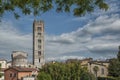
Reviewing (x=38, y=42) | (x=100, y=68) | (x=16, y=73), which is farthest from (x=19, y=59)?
(x=16, y=73)

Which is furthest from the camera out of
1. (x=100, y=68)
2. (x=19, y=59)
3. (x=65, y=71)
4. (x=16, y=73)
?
(x=19, y=59)

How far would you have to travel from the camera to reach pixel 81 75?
83.9 meters

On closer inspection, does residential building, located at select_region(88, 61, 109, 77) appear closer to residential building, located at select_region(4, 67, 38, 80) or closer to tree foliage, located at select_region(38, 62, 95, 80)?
residential building, located at select_region(4, 67, 38, 80)

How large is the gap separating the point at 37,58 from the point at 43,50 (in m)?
4.25

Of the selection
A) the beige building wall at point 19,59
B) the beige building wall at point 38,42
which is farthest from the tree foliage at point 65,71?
the beige building wall at point 38,42


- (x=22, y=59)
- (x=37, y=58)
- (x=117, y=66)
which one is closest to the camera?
(x=117, y=66)

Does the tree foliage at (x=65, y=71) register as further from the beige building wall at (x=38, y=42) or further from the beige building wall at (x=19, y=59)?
the beige building wall at (x=38, y=42)

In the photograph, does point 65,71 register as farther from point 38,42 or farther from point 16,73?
point 38,42

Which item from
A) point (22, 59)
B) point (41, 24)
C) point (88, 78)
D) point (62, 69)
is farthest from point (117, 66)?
point (41, 24)

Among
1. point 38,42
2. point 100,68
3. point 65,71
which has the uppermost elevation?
point 38,42

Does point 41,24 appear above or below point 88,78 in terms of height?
above

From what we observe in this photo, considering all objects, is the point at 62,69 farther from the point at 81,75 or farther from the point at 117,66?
the point at 117,66

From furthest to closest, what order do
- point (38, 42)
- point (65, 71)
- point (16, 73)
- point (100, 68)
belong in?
point (38, 42), point (100, 68), point (16, 73), point (65, 71)

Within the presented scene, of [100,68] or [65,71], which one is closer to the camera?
[65,71]
